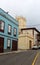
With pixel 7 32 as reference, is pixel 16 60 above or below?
below

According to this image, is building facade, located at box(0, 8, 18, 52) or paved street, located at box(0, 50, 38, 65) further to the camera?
building facade, located at box(0, 8, 18, 52)

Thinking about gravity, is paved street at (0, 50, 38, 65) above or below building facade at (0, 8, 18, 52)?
below

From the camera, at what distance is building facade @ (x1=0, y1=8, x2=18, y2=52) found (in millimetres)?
36059

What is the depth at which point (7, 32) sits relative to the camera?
38594mm

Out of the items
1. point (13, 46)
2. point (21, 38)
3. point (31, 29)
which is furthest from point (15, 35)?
point (31, 29)

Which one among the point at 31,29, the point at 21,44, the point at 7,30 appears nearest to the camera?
the point at 7,30

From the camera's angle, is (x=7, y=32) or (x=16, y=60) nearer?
(x=16, y=60)

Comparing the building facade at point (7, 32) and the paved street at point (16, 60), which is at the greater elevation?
the building facade at point (7, 32)

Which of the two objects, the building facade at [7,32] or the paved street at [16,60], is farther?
the building facade at [7,32]

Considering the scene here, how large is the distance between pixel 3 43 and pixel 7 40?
2.33 m

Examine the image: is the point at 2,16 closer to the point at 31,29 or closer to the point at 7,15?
the point at 7,15

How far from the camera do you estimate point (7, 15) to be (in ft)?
128

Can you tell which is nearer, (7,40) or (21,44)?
(7,40)

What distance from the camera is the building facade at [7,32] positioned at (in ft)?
118
